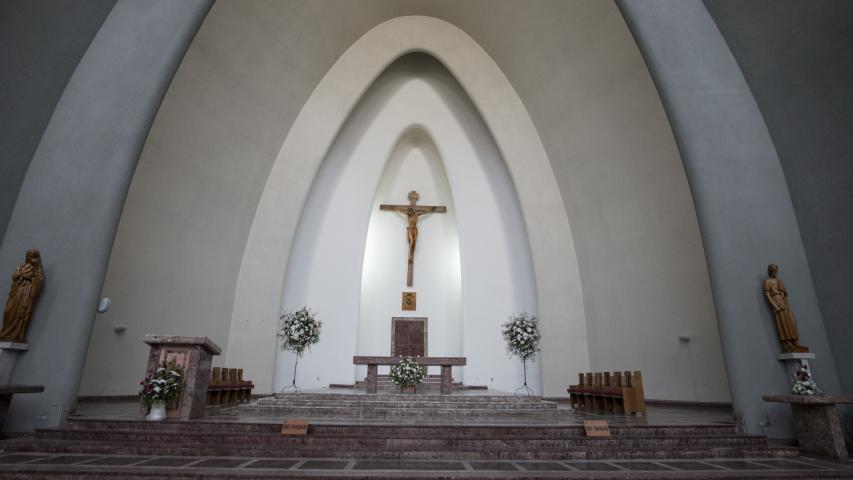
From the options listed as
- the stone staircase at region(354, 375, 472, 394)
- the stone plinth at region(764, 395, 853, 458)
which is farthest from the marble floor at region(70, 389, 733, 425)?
the stone staircase at region(354, 375, 472, 394)

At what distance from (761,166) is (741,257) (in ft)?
4.33

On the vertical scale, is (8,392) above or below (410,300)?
below

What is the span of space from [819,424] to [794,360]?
3.00 feet

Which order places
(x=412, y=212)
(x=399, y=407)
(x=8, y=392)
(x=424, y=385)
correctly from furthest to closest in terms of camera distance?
(x=412, y=212), (x=424, y=385), (x=399, y=407), (x=8, y=392)

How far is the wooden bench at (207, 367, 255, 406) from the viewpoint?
6.64 meters

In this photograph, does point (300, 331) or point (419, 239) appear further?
point (419, 239)

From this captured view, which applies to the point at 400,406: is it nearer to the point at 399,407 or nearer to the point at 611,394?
the point at 399,407

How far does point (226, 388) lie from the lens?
6969 millimetres

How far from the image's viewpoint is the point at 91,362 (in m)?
7.33

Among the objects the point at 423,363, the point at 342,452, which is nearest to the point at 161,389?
the point at 342,452

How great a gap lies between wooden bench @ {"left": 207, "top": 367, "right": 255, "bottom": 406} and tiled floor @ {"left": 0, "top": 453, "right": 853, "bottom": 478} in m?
2.55

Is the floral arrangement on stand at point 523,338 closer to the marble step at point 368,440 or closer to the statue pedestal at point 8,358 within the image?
the marble step at point 368,440

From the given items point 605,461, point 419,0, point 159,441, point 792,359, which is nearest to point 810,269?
point 792,359

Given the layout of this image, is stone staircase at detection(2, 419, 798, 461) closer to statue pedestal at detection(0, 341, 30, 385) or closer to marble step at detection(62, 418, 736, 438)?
marble step at detection(62, 418, 736, 438)
